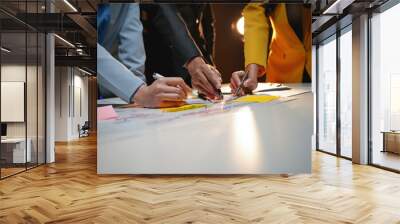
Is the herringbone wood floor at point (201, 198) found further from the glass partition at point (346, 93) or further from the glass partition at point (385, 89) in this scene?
the glass partition at point (346, 93)

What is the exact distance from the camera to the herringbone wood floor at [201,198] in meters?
4.29

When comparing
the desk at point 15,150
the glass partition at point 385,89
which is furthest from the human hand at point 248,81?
the desk at point 15,150

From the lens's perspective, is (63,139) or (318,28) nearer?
(318,28)

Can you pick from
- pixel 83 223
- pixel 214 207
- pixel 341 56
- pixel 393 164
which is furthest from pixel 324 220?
pixel 341 56

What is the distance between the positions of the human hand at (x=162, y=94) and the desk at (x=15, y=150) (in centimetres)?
262

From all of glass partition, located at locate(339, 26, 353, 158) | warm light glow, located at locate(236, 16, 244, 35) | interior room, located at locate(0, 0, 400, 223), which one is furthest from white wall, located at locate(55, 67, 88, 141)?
warm light glow, located at locate(236, 16, 244, 35)

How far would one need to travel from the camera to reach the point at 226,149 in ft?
22.6

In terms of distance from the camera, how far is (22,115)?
7.83 meters

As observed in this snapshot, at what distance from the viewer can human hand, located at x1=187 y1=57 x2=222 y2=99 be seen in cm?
683

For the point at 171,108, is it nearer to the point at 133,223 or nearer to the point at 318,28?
the point at 133,223

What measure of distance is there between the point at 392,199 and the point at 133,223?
11.1ft

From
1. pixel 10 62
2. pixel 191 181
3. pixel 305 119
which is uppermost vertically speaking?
pixel 10 62

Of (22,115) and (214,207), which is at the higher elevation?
(22,115)

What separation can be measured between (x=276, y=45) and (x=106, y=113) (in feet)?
10.7
